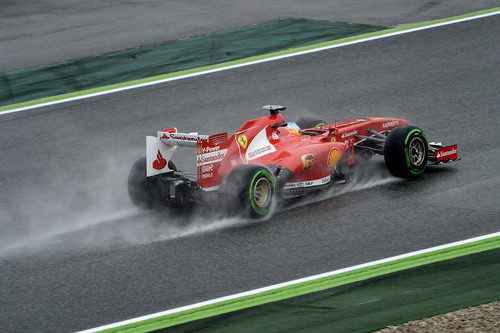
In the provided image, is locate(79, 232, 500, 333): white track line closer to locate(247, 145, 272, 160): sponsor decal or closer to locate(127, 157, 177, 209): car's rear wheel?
locate(247, 145, 272, 160): sponsor decal

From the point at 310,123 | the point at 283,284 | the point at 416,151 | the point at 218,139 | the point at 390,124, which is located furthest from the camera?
the point at 310,123

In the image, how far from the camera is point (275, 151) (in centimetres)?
1119

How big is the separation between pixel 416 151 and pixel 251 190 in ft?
8.51

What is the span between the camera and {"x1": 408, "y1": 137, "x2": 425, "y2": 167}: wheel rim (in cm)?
1138

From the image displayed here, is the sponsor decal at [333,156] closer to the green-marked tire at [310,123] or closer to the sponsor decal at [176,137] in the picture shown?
the green-marked tire at [310,123]

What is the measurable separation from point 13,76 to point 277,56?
5.29 metres

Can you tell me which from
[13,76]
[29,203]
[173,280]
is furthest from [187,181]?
[13,76]

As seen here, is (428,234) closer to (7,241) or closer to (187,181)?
(187,181)

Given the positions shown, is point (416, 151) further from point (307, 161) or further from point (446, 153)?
point (307, 161)

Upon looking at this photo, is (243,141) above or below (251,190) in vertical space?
above

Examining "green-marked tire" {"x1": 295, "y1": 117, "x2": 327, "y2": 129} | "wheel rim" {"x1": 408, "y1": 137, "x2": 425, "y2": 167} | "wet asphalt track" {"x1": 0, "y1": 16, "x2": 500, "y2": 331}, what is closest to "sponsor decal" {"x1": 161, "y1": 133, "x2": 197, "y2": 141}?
"wet asphalt track" {"x1": 0, "y1": 16, "x2": 500, "y2": 331}

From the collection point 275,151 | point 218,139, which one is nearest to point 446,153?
point 275,151

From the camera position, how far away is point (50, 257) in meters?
10.1

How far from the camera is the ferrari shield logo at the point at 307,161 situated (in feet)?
36.0
